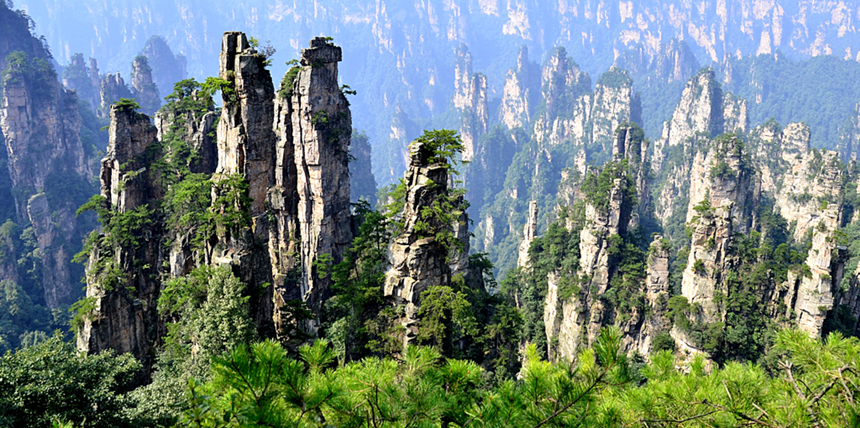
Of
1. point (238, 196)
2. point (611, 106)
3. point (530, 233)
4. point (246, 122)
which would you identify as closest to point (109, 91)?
point (530, 233)

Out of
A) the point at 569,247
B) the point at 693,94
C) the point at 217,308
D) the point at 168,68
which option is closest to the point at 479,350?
the point at 217,308

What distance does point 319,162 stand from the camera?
3562 centimetres

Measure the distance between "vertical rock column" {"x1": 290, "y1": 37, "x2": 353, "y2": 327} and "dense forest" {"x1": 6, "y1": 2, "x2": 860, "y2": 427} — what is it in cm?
13

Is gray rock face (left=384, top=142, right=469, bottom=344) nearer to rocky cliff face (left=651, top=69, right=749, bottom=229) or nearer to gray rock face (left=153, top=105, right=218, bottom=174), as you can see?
gray rock face (left=153, top=105, right=218, bottom=174)

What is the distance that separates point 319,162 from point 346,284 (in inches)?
446

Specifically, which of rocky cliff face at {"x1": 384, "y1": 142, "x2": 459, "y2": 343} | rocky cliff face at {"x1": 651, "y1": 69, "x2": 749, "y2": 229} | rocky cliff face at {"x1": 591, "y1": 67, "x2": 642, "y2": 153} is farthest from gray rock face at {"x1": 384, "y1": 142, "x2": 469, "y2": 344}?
rocky cliff face at {"x1": 591, "y1": 67, "x2": 642, "y2": 153}

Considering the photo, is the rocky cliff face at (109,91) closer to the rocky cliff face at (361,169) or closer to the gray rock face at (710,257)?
the rocky cliff face at (361,169)

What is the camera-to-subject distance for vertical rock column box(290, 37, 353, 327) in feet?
115

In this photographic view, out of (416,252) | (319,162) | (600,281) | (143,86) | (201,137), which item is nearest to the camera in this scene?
(416,252)

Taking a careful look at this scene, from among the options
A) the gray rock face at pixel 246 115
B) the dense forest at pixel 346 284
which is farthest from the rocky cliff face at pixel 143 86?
the gray rock face at pixel 246 115

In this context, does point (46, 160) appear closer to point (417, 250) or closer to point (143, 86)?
point (143, 86)

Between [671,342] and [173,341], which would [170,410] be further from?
[671,342]

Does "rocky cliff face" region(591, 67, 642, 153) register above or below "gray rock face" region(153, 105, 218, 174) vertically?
above

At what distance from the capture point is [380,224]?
2645 centimetres
